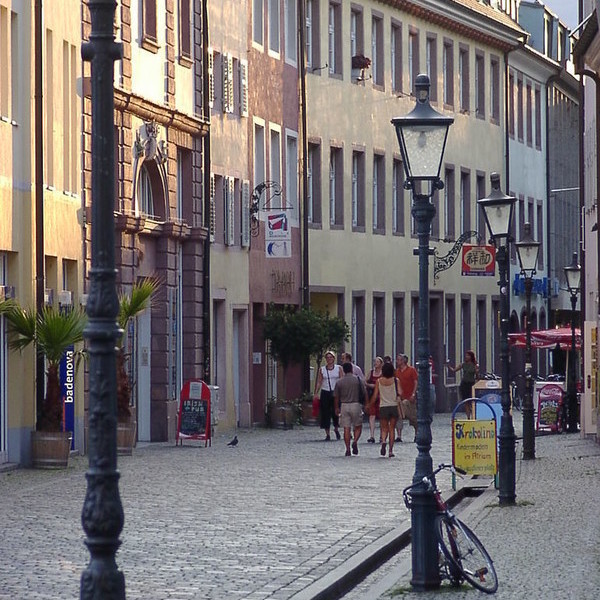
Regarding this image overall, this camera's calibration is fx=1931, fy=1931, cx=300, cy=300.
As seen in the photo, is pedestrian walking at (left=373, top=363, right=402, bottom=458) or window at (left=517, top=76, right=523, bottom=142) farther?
window at (left=517, top=76, right=523, bottom=142)

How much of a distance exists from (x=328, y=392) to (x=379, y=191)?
15.7 m

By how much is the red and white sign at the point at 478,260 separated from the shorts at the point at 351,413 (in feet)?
52.9

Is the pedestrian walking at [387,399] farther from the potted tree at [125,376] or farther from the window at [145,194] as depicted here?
the window at [145,194]

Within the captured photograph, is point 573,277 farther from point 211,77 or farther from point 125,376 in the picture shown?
point 125,376

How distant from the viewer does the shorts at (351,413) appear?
29.7 metres

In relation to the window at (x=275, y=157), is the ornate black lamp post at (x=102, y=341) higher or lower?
lower

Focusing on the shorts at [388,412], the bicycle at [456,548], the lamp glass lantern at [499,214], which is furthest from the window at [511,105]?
the bicycle at [456,548]

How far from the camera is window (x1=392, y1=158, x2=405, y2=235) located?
51062mm

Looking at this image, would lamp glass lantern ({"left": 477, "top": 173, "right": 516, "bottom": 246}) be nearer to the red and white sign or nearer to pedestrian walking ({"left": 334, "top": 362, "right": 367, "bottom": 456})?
pedestrian walking ({"left": 334, "top": 362, "right": 367, "bottom": 456})

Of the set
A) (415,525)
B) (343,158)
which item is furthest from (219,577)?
(343,158)

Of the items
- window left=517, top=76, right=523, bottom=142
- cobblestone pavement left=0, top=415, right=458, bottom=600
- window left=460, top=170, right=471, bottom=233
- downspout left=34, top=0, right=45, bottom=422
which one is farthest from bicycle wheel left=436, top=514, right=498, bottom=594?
window left=517, top=76, right=523, bottom=142

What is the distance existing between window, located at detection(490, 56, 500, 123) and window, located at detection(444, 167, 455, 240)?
168 inches

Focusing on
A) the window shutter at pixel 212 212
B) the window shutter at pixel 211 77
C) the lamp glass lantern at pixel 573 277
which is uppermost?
the window shutter at pixel 211 77

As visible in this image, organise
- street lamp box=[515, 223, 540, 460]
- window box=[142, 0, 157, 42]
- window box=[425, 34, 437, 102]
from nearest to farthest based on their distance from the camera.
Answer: street lamp box=[515, 223, 540, 460]
window box=[142, 0, 157, 42]
window box=[425, 34, 437, 102]
